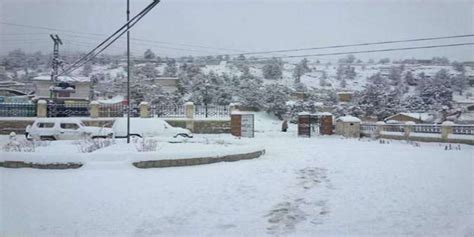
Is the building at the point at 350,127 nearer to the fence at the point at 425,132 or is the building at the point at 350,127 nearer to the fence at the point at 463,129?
the fence at the point at 425,132

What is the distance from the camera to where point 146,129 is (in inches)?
696

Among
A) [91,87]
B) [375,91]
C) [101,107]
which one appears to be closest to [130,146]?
[101,107]

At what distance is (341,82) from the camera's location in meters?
78.4

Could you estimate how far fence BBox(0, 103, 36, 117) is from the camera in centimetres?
2414

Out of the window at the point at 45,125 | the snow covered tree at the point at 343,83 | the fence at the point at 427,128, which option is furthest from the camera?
the snow covered tree at the point at 343,83

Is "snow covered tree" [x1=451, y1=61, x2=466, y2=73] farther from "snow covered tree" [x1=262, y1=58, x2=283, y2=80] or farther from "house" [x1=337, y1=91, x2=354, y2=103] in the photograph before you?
"snow covered tree" [x1=262, y1=58, x2=283, y2=80]

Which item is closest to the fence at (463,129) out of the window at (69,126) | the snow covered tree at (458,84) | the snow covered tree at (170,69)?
the window at (69,126)

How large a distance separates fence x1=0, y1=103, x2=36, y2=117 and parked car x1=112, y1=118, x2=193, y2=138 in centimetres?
966

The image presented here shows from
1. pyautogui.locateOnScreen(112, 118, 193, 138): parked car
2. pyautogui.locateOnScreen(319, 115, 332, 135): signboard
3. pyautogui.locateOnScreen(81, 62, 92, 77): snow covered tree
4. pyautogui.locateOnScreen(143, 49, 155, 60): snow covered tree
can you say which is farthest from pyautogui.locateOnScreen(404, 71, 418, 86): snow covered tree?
pyautogui.locateOnScreen(81, 62, 92, 77): snow covered tree

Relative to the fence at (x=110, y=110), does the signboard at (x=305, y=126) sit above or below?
below

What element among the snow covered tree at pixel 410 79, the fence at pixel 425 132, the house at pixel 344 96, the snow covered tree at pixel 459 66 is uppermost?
the snow covered tree at pixel 410 79

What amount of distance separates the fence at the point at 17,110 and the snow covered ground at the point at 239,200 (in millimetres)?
16012

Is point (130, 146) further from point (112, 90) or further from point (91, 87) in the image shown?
point (112, 90)

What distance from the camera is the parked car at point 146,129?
17484 millimetres
